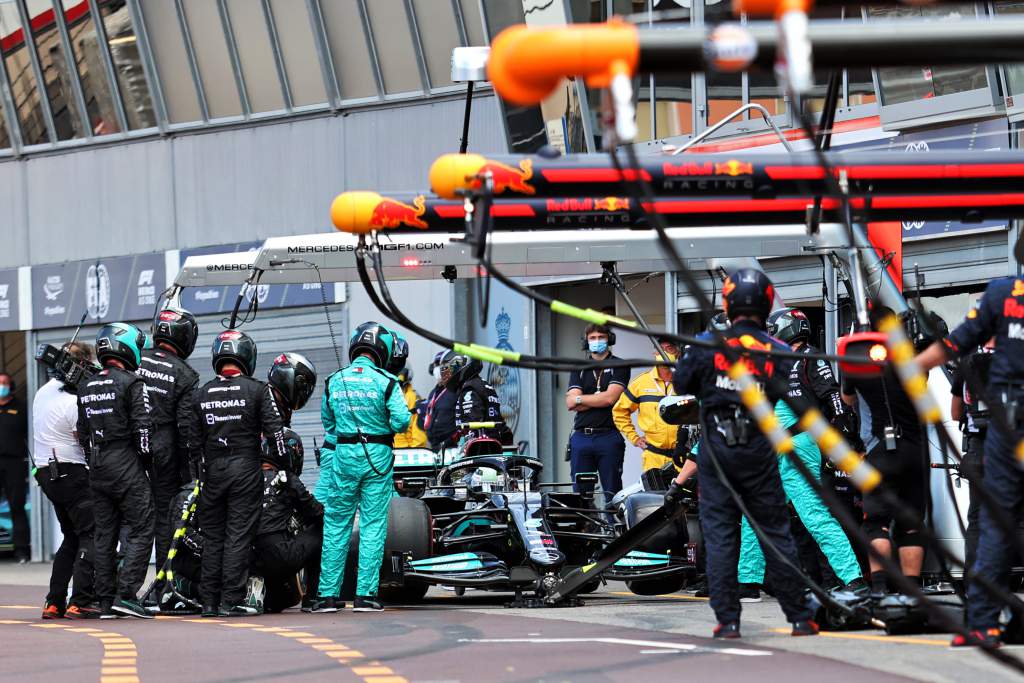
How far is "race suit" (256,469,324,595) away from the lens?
1273cm

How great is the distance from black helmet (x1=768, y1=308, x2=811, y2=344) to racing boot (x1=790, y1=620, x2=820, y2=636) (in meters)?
2.58

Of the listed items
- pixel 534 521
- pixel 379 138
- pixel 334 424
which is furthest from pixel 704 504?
pixel 379 138

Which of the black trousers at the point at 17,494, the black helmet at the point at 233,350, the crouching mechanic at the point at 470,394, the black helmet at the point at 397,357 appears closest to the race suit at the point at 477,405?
the crouching mechanic at the point at 470,394

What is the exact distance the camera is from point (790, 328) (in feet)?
38.3

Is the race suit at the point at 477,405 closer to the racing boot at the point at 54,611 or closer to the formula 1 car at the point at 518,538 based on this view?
the formula 1 car at the point at 518,538

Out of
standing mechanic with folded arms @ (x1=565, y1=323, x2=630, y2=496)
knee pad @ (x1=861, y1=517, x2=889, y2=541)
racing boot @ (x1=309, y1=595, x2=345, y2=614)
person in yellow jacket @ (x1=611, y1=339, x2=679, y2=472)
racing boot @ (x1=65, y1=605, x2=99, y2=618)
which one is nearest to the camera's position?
knee pad @ (x1=861, y1=517, x2=889, y2=541)

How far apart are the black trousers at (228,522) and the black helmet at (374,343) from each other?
1.04m

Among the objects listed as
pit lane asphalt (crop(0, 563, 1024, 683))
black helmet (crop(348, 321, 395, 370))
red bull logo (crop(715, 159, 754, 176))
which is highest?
red bull logo (crop(715, 159, 754, 176))

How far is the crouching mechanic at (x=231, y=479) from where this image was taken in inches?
490

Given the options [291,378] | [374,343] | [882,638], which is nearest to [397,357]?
[291,378]

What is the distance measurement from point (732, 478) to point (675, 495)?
2.25 metres

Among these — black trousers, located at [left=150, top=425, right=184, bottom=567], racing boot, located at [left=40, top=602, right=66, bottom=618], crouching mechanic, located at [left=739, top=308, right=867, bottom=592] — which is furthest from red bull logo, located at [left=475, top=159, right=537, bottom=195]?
racing boot, located at [left=40, top=602, right=66, bottom=618]

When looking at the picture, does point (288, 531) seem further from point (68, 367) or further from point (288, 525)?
point (68, 367)

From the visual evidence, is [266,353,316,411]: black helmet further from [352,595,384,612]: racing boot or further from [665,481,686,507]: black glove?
[665,481,686,507]: black glove
